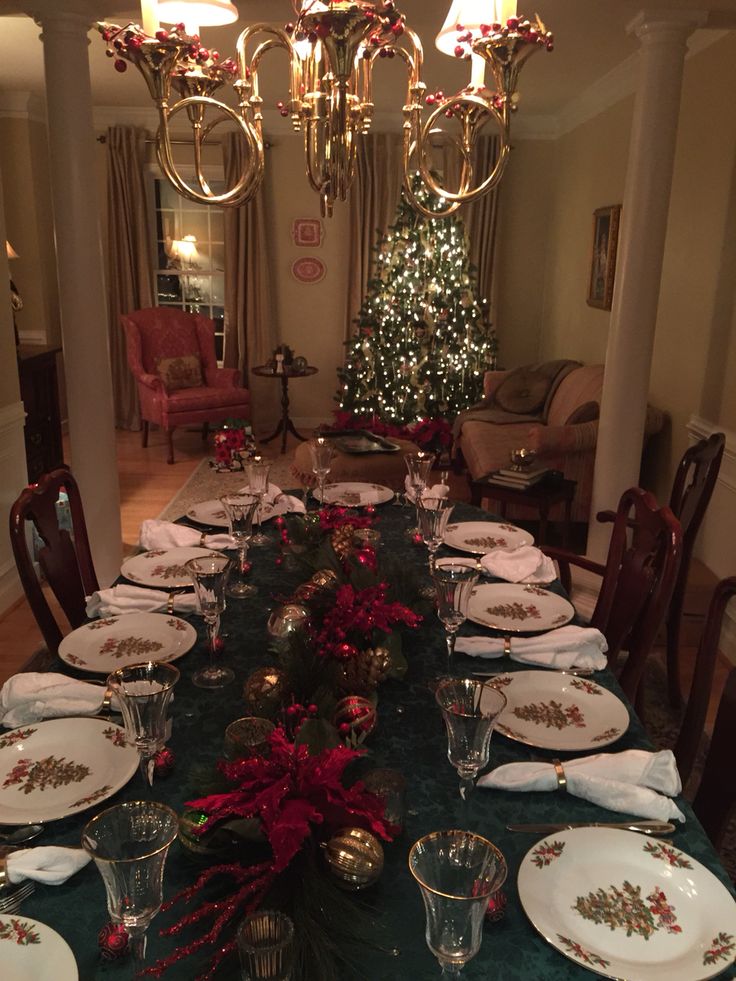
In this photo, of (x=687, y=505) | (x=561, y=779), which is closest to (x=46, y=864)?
(x=561, y=779)

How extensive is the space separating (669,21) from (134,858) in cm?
339

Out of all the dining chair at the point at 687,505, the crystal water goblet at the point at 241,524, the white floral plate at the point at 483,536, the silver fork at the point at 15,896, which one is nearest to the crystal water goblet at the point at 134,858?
the silver fork at the point at 15,896

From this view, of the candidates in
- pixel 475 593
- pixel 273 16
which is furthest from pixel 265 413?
pixel 475 593

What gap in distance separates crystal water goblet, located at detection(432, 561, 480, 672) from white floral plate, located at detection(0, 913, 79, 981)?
0.81 meters

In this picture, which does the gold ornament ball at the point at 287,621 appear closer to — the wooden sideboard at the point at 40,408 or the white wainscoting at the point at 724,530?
Result: the white wainscoting at the point at 724,530

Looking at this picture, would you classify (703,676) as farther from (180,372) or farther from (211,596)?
(180,372)

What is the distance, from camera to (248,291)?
6785mm

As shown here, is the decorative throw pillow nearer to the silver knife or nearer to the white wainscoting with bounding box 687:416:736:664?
the white wainscoting with bounding box 687:416:736:664

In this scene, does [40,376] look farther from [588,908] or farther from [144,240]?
[588,908]

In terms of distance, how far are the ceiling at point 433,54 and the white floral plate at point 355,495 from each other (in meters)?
1.89

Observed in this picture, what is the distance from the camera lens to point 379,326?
6094 millimetres

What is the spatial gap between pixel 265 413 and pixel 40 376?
2.45 m

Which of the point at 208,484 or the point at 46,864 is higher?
the point at 46,864

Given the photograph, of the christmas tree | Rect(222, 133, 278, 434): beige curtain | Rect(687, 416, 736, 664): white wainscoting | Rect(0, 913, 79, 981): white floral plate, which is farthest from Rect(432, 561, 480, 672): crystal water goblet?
Rect(222, 133, 278, 434): beige curtain
